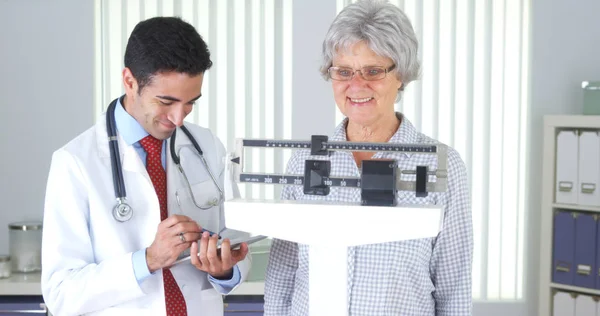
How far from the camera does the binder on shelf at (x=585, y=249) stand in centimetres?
418

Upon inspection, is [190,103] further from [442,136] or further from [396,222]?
[442,136]

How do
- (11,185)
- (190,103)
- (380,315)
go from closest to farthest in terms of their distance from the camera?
(380,315)
(190,103)
(11,185)

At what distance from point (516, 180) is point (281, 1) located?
1714 mm

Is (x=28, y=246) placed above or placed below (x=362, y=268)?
below

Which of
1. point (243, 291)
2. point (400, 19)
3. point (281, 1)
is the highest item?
point (281, 1)

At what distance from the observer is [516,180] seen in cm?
466

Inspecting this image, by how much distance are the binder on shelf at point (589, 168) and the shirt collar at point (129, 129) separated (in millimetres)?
2882

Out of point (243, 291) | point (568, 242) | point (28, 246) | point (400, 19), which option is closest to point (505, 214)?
point (568, 242)

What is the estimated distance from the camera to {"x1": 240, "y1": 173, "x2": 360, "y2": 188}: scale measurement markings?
1422 millimetres

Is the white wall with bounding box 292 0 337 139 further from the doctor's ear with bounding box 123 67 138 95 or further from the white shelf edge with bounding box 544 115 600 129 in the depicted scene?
the doctor's ear with bounding box 123 67 138 95

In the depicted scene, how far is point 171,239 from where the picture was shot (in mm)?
1803

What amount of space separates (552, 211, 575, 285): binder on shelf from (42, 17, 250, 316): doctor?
2.67 metres

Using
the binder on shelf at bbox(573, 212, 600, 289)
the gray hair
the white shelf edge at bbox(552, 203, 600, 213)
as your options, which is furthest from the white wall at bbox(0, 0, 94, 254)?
the gray hair

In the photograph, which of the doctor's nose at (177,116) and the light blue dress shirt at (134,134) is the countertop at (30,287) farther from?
the doctor's nose at (177,116)
